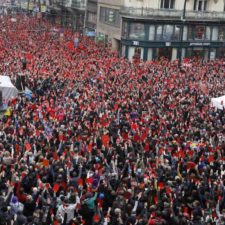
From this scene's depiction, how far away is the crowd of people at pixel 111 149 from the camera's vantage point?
14.0m

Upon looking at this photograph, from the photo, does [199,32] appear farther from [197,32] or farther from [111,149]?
[111,149]

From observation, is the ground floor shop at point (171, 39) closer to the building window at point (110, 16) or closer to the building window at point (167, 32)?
the building window at point (167, 32)

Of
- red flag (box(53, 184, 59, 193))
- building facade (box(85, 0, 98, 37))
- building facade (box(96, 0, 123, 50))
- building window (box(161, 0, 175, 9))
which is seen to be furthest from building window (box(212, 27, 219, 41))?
red flag (box(53, 184, 59, 193))

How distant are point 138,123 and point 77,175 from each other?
7381 mm

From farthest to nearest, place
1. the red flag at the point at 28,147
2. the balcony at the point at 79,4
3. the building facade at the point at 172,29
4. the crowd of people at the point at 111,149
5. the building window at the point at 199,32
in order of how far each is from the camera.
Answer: the balcony at the point at 79,4, the building window at the point at 199,32, the building facade at the point at 172,29, the red flag at the point at 28,147, the crowd of people at the point at 111,149

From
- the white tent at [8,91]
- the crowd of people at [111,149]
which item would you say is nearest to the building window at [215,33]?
the crowd of people at [111,149]

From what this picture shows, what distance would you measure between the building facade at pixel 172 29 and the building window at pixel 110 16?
2.20 m

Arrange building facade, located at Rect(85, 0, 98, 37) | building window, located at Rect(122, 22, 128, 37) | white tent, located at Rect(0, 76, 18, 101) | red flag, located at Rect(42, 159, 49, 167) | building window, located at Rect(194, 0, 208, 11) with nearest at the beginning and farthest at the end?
red flag, located at Rect(42, 159, 49, 167)
white tent, located at Rect(0, 76, 18, 101)
building window, located at Rect(122, 22, 128, 37)
building window, located at Rect(194, 0, 208, 11)
building facade, located at Rect(85, 0, 98, 37)

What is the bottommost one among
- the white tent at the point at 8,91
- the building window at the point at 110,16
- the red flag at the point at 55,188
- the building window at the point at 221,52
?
the building window at the point at 221,52

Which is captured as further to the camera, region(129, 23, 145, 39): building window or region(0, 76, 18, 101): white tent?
region(129, 23, 145, 39): building window

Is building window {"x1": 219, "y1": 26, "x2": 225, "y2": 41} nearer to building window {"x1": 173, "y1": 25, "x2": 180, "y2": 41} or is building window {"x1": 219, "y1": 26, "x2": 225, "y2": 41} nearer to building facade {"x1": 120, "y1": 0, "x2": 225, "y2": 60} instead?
building facade {"x1": 120, "y1": 0, "x2": 225, "y2": 60}

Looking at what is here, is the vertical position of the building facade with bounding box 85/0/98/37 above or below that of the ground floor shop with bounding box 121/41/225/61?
above

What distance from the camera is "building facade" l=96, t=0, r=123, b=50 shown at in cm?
5409

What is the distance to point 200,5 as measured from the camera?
2179 inches
